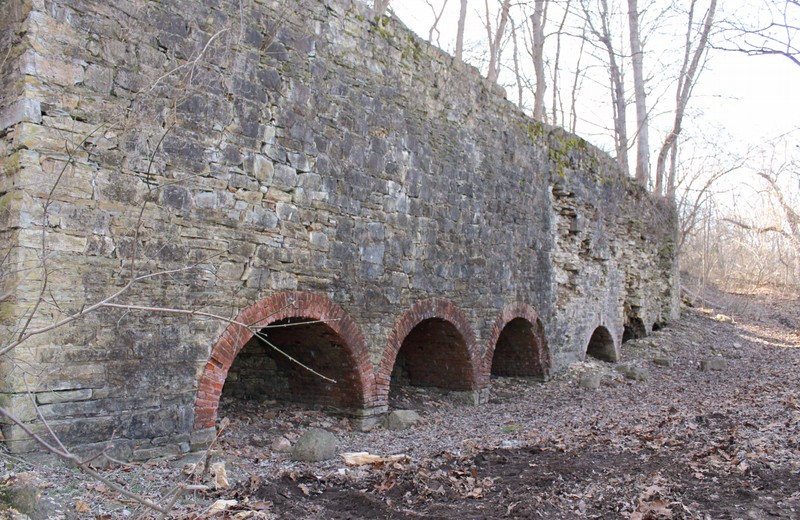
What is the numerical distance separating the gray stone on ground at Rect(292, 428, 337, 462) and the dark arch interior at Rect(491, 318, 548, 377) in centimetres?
580

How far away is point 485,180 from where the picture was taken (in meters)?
10.2

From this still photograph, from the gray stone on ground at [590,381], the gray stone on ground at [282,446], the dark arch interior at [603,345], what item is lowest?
the gray stone on ground at [282,446]

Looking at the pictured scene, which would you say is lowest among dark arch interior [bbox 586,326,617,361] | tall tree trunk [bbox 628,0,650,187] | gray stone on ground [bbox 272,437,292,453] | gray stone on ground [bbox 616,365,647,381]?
gray stone on ground [bbox 272,437,292,453]

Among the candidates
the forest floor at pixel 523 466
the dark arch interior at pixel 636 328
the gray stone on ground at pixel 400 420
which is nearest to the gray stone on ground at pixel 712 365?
the forest floor at pixel 523 466

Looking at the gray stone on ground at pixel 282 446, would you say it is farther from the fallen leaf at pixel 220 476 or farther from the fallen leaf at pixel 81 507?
the fallen leaf at pixel 81 507

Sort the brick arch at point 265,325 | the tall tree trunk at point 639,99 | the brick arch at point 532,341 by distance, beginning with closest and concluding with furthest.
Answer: the brick arch at point 265,325
the brick arch at point 532,341
the tall tree trunk at point 639,99

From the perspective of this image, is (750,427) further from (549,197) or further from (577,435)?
(549,197)

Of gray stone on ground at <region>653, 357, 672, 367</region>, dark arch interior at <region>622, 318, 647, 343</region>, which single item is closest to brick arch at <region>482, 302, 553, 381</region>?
gray stone on ground at <region>653, 357, 672, 367</region>

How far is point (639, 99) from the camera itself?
2069cm

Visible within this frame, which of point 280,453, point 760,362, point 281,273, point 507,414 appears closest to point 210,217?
point 281,273

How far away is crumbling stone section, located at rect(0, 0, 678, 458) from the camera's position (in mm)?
4891

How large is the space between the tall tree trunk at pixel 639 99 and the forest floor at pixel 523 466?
36.5 ft

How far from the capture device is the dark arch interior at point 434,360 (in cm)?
975

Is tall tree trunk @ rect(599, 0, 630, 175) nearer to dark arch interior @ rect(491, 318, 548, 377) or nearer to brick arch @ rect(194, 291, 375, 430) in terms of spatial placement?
dark arch interior @ rect(491, 318, 548, 377)
